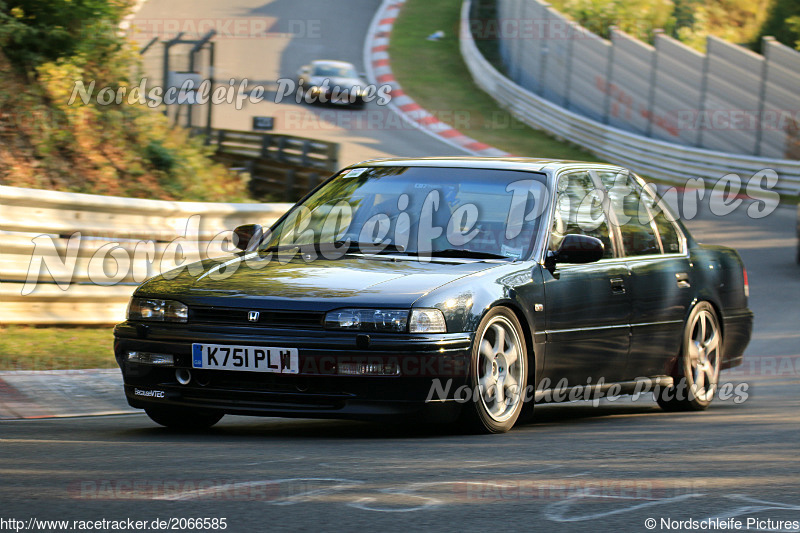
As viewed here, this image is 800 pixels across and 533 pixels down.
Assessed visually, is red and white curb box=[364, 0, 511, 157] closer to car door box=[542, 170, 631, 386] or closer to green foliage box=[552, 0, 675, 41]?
green foliage box=[552, 0, 675, 41]

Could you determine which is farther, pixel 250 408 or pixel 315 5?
pixel 315 5

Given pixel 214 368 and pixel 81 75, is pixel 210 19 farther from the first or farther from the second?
pixel 214 368

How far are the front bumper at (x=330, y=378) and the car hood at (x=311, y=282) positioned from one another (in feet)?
0.54

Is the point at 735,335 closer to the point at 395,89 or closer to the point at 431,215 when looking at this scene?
the point at 431,215

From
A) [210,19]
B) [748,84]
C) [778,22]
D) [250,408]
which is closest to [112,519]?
[250,408]

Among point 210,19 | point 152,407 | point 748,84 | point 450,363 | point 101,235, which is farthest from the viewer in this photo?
point 210,19

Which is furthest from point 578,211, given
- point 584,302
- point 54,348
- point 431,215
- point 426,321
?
point 54,348

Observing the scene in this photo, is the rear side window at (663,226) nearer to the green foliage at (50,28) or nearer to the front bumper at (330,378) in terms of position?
the front bumper at (330,378)

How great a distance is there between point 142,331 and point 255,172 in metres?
15.4

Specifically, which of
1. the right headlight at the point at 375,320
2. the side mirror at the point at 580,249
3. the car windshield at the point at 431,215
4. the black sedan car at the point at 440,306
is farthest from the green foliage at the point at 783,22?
the right headlight at the point at 375,320

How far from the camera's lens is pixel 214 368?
21.2 ft

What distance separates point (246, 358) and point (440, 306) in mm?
1018

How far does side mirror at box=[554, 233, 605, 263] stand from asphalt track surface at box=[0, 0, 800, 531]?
100 centimetres

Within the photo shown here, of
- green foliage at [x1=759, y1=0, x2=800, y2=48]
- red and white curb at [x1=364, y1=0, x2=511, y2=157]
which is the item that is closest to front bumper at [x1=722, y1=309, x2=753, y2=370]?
red and white curb at [x1=364, y1=0, x2=511, y2=157]
